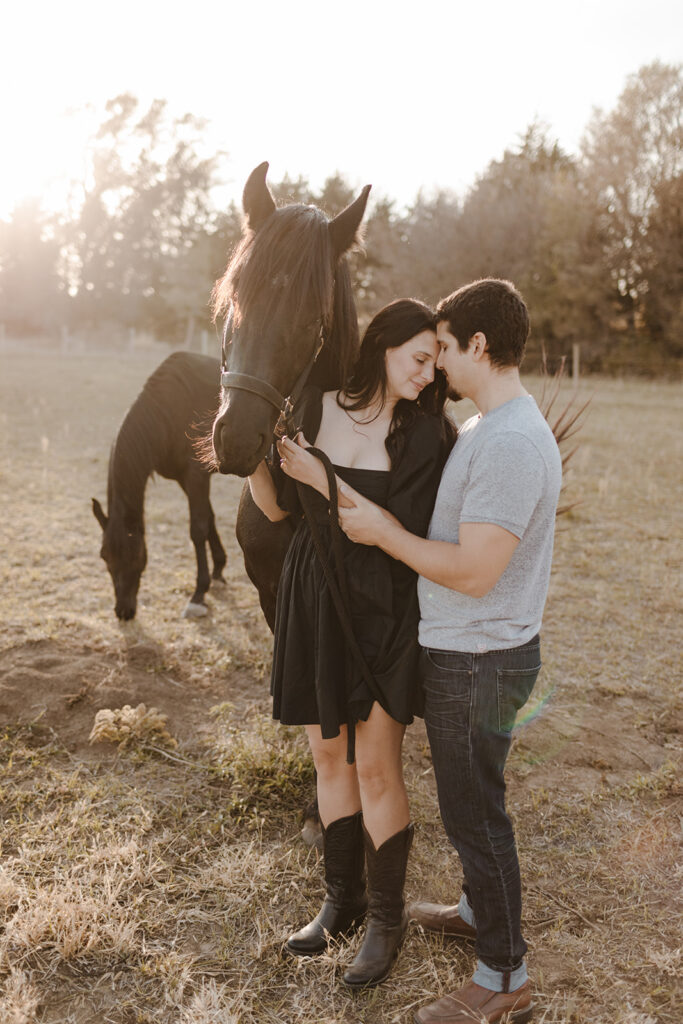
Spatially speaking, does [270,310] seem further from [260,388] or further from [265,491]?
[265,491]

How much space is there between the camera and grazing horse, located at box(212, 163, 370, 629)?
1.82 metres

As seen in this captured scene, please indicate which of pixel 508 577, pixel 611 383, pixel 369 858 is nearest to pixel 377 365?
pixel 508 577

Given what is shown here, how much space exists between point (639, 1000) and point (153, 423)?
4.11 meters

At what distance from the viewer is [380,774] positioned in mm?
1991

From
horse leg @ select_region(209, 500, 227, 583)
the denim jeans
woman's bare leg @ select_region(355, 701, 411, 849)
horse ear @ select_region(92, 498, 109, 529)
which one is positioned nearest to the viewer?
the denim jeans

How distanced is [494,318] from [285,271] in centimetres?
60

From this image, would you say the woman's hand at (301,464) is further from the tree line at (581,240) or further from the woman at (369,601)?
the tree line at (581,240)

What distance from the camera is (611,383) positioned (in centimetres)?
2127

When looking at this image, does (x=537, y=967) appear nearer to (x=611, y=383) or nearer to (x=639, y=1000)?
(x=639, y=1000)

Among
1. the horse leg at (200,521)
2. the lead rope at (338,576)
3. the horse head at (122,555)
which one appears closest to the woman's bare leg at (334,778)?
the lead rope at (338,576)

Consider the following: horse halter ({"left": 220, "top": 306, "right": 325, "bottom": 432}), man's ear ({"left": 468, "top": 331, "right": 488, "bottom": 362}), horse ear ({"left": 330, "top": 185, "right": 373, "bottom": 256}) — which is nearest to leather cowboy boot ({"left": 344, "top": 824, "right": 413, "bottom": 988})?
horse halter ({"left": 220, "top": 306, "right": 325, "bottom": 432})

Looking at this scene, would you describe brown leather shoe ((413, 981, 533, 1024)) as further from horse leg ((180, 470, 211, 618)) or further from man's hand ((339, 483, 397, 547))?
horse leg ((180, 470, 211, 618))

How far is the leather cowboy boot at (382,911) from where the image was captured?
2.00 meters

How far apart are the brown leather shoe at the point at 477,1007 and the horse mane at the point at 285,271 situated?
1839mm
